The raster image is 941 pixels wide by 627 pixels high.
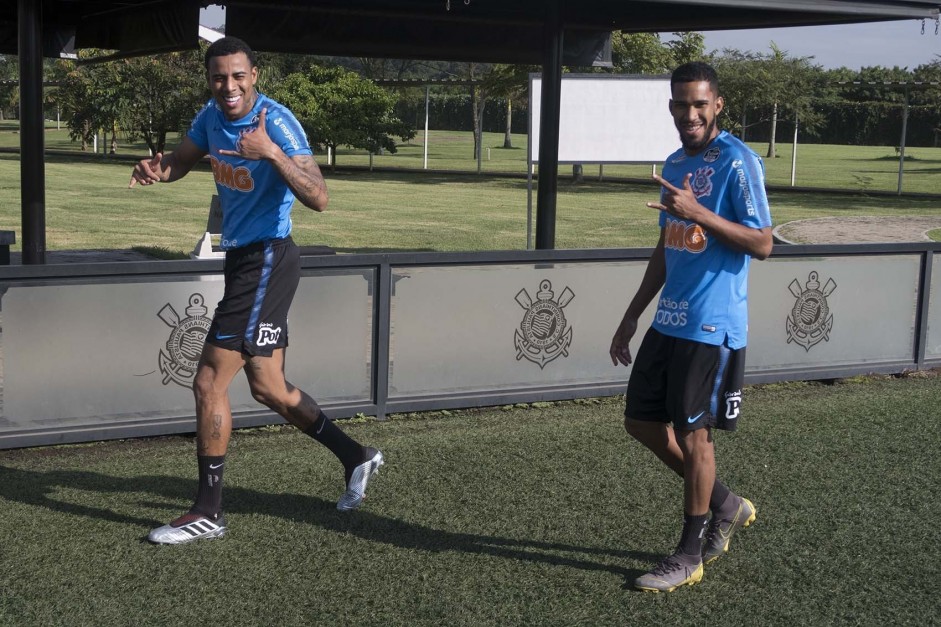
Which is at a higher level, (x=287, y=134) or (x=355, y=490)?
(x=287, y=134)

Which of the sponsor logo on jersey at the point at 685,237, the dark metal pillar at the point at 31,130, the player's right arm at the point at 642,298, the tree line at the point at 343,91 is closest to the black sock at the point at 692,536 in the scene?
the player's right arm at the point at 642,298

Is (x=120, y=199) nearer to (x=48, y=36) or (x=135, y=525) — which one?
(x=48, y=36)

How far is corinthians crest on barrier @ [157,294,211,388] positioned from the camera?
20.1ft

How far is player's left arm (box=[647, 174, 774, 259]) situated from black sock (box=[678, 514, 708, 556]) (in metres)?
1.02

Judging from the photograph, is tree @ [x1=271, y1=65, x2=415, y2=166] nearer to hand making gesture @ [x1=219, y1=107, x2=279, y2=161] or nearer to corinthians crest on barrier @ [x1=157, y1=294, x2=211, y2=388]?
corinthians crest on barrier @ [x1=157, y1=294, x2=211, y2=388]

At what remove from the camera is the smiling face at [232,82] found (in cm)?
435

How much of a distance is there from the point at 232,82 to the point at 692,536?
248 cm

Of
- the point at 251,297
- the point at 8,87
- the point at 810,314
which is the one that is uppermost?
the point at 8,87

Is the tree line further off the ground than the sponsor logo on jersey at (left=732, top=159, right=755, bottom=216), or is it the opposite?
the tree line

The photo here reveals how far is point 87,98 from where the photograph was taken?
127 ft

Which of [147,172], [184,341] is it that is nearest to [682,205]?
[147,172]

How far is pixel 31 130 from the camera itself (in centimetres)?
816

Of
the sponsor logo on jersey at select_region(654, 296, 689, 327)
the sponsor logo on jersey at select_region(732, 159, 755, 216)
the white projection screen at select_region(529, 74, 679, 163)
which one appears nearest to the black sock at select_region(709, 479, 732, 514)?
the sponsor logo on jersey at select_region(654, 296, 689, 327)

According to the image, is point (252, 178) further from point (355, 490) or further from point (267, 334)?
point (355, 490)
